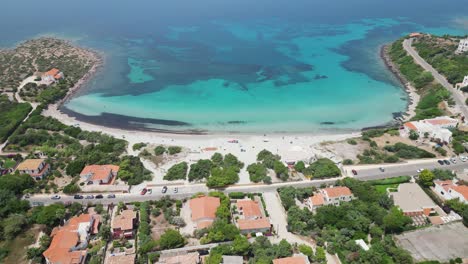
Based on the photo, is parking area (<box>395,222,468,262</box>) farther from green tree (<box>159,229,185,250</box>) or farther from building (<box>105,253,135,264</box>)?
building (<box>105,253,135,264</box>)

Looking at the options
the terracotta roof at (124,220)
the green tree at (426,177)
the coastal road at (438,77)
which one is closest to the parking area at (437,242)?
the green tree at (426,177)

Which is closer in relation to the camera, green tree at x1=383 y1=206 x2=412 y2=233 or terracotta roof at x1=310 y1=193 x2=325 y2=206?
green tree at x1=383 y1=206 x2=412 y2=233

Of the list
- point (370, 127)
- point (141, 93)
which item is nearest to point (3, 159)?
point (141, 93)

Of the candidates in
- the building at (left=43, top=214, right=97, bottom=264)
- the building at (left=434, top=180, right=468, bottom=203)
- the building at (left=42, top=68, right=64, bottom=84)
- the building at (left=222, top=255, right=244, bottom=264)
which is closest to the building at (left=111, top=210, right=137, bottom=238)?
the building at (left=43, top=214, right=97, bottom=264)

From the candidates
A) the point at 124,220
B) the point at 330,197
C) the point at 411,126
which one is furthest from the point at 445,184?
the point at 124,220

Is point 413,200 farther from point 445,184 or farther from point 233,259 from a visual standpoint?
point 233,259

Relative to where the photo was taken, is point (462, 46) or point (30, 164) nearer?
point (30, 164)
